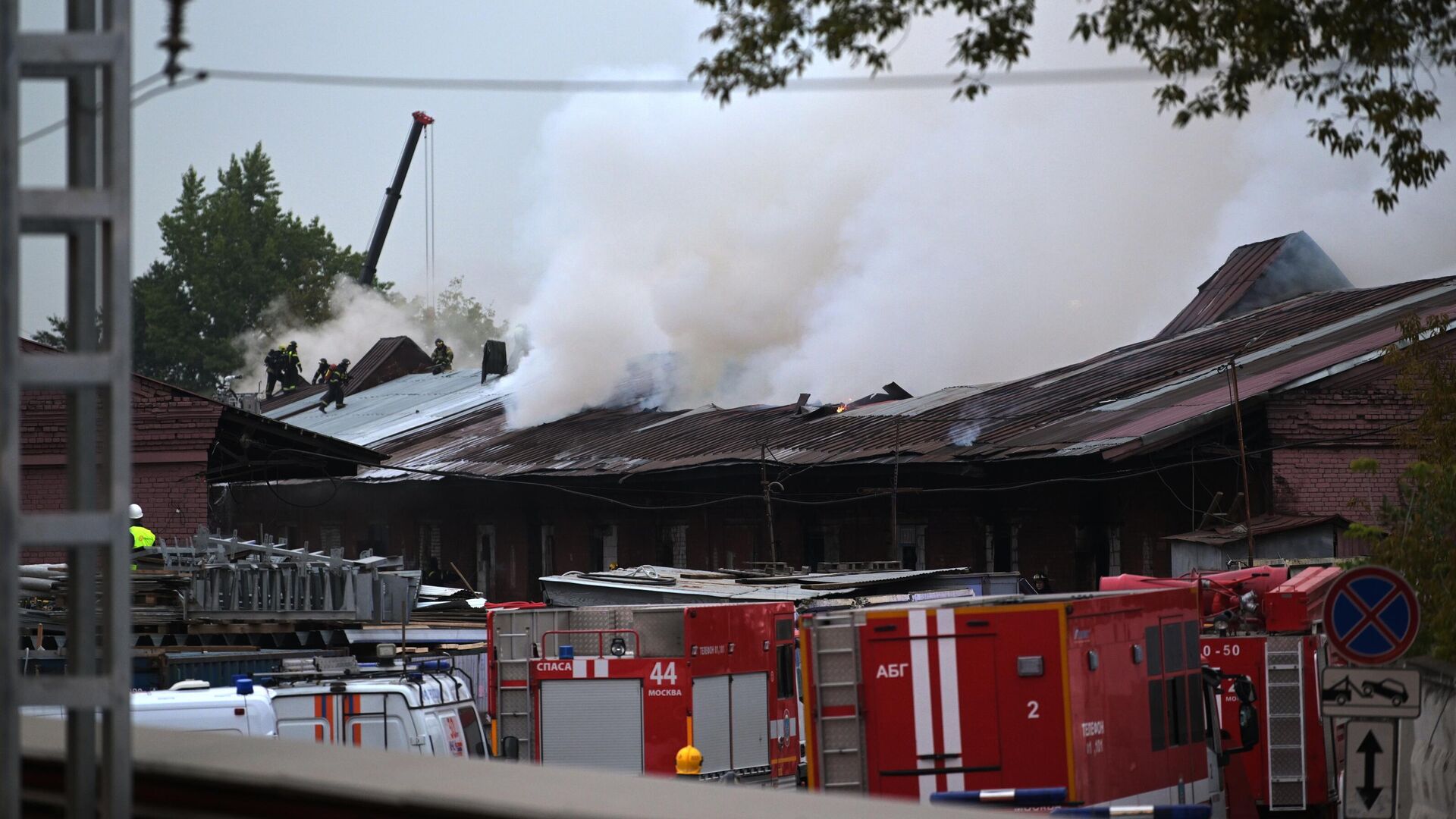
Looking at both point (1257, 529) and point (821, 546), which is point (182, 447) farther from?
point (1257, 529)

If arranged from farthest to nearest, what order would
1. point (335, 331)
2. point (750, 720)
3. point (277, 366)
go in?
point (335, 331) < point (277, 366) < point (750, 720)

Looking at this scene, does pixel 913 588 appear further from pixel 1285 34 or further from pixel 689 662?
pixel 1285 34

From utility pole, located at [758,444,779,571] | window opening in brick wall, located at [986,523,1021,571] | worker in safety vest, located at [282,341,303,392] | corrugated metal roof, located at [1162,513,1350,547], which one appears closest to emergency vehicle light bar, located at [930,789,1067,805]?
utility pole, located at [758,444,779,571]

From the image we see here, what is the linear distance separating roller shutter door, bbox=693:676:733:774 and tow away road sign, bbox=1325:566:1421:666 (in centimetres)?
664

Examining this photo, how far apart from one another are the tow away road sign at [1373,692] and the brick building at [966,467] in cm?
1217

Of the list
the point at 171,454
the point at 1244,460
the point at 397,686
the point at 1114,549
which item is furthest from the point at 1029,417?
the point at 397,686

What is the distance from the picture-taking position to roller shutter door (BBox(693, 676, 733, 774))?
48.9 ft

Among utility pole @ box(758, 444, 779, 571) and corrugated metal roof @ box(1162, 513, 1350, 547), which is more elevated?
utility pole @ box(758, 444, 779, 571)

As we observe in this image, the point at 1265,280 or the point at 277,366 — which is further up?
the point at 277,366

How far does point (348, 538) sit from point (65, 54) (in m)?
39.6

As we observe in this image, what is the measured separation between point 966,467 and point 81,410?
2434 cm

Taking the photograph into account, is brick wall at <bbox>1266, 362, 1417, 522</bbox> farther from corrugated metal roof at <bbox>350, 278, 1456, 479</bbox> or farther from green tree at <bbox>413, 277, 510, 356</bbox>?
green tree at <bbox>413, 277, 510, 356</bbox>

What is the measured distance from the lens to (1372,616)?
31.9ft

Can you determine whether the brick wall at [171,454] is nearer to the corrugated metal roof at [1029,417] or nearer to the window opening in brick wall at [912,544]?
the corrugated metal roof at [1029,417]
